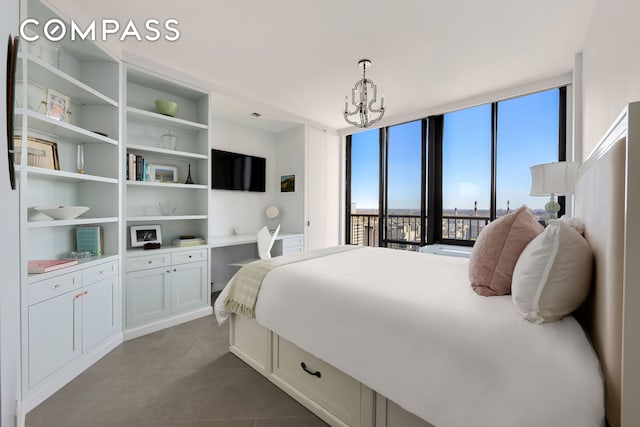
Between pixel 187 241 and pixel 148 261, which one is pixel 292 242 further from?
pixel 148 261

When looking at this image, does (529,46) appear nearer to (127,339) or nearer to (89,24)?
(89,24)

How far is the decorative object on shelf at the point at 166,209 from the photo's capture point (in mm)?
3042

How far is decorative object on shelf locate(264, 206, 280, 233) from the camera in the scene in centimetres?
451

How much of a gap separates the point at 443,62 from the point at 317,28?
4.49 feet

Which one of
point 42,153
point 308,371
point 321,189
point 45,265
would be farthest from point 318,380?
point 321,189

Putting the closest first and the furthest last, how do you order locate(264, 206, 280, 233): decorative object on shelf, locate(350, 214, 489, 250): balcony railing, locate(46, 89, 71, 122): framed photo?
locate(46, 89, 71, 122): framed photo
locate(350, 214, 489, 250): balcony railing
locate(264, 206, 280, 233): decorative object on shelf

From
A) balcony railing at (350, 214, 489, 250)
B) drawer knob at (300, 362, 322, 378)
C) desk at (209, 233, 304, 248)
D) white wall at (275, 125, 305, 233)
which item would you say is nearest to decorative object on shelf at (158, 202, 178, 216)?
desk at (209, 233, 304, 248)

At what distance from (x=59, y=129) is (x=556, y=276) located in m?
3.04

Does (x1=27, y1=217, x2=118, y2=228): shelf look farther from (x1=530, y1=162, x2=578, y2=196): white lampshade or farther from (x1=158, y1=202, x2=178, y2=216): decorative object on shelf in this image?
(x1=530, y1=162, x2=578, y2=196): white lampshade

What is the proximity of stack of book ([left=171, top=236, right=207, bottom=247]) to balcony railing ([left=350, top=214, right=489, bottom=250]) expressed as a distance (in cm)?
301

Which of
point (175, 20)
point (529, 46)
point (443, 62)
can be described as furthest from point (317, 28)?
point (529, 46)

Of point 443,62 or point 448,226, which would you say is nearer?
point 443,62

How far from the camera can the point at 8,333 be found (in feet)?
1.85

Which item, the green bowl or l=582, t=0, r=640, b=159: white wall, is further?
the green bowl
